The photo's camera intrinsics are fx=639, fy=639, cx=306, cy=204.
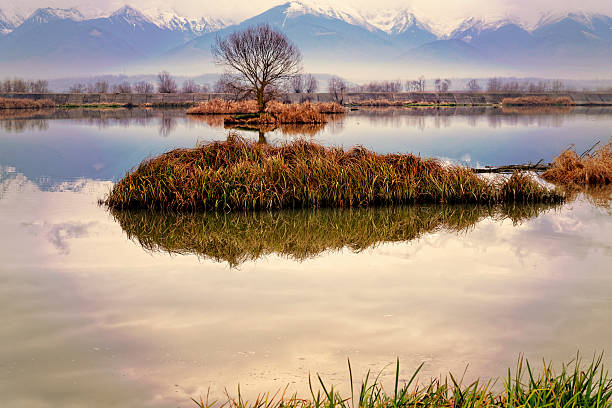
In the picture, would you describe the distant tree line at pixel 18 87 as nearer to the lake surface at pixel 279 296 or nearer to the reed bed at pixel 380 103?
the reed bed at pixel 380 103

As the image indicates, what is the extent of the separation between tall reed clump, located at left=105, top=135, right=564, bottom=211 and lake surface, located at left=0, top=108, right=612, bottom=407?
20.0 inches

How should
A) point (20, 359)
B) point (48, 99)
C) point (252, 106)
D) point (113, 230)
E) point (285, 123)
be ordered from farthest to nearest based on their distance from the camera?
1. point (48, 99)
2. point (252, 106)
3. point (285, 123)
4. point (113, 230)
5. point (20, 359)

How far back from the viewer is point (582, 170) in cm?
1631

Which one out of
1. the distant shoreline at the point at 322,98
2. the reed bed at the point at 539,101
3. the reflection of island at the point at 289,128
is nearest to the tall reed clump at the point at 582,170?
the reflection of island at the point at 289,128

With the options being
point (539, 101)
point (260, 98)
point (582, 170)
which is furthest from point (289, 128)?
point (539, 101)

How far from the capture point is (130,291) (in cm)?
726

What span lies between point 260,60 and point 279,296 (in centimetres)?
4150

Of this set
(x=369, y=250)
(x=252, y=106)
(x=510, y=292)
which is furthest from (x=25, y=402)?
(x=252, y=106)

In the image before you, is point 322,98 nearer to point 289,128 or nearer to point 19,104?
point 19,104

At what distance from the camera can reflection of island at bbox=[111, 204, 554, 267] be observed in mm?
9422

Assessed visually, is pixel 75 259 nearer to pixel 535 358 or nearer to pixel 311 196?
pixel 311 196

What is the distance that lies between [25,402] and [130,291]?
2692mm

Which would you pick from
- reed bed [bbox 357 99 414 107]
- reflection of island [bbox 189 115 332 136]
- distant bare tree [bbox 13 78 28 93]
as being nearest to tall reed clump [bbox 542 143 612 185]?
reflection of island [bbox 189 115 332 136]

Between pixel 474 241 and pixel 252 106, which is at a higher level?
pixel 252 106
